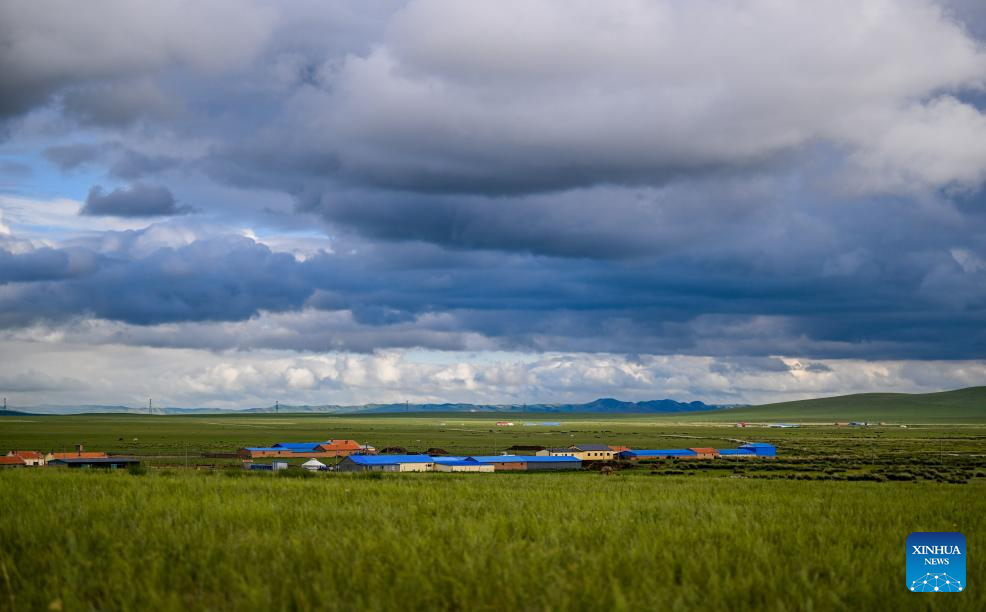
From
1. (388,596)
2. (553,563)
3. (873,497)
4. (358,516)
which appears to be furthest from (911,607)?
(873,497)

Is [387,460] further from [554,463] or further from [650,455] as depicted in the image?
[650,455]

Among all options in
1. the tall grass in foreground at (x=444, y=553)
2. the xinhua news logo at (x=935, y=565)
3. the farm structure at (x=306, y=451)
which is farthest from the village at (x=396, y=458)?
the xinhua news logo at (x=935, y=565)

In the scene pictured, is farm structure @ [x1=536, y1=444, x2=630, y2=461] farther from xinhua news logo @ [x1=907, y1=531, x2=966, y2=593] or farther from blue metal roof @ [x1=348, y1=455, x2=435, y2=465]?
xinhua news logo @ [x1=907, y1=531, x2=966, y2=593]

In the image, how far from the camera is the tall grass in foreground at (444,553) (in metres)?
9.17

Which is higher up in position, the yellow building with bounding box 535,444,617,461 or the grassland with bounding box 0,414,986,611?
the grassland with bounding box 0,414,986,611

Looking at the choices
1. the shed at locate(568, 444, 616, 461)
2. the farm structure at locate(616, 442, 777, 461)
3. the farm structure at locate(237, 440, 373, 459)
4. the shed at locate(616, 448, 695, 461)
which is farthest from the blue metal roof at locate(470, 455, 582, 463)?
the farm structure at locate(237, 440, 373, 459)

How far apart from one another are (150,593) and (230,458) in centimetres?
9796

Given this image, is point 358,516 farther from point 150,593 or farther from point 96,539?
point 150,593

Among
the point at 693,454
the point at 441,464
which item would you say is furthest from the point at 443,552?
the point at 693,454

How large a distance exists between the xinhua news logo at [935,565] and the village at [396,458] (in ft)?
161

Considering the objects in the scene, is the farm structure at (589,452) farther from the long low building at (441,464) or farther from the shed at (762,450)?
the shed at (762,450)

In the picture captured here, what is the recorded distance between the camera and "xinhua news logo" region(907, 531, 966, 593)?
1032 centimetres

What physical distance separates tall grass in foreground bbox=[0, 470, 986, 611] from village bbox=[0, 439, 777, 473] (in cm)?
4389

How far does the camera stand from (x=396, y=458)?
85.4 m
